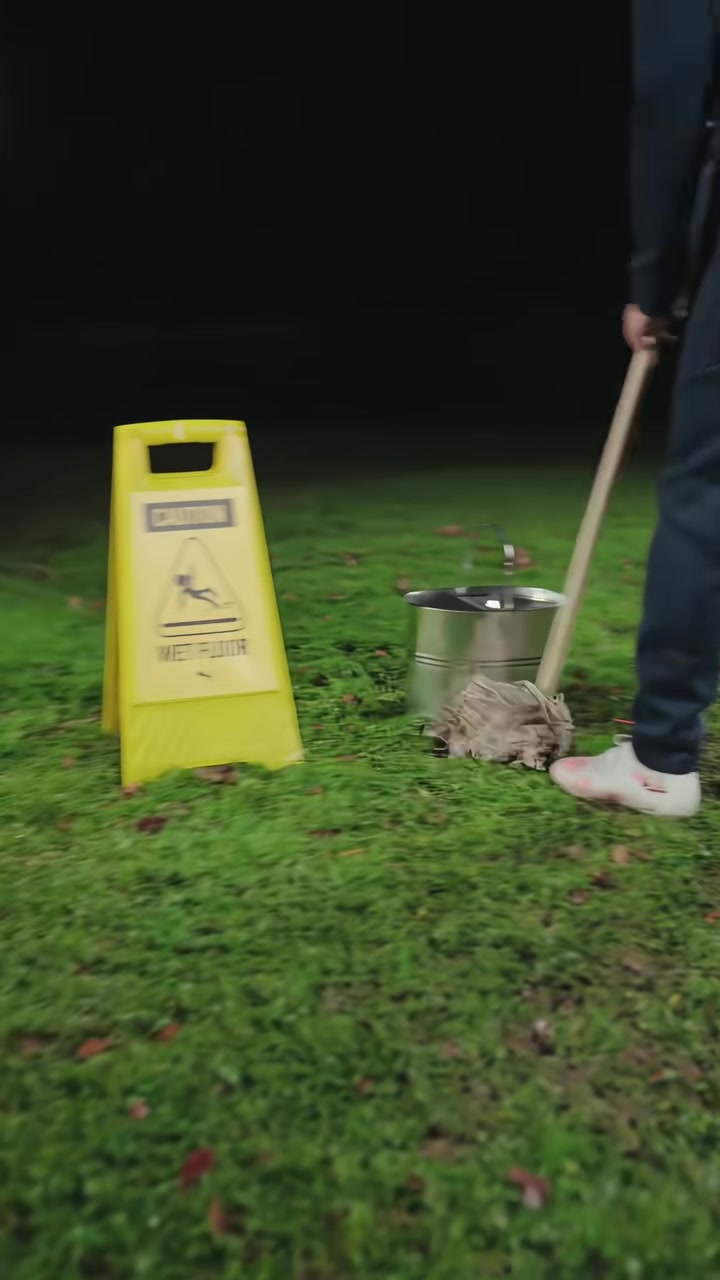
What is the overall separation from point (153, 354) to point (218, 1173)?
12.4 metres

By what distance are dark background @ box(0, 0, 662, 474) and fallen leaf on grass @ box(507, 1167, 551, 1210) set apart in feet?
43.7

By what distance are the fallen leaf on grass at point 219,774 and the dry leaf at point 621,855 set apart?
0.84 meters

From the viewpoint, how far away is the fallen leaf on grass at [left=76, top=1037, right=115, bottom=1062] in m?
2.00

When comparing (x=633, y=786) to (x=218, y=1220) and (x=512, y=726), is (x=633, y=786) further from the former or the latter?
(x=218, y=1220)

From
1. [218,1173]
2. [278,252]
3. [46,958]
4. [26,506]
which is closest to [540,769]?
[46,958]

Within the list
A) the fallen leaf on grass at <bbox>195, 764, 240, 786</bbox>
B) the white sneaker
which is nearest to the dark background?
the fallen leaf on grass at <bbox>195, 764, 240, 786</bbox>

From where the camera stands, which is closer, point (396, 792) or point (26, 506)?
point (396, 792)

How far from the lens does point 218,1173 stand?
1741mm

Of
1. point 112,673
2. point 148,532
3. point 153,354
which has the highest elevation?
point 153,354

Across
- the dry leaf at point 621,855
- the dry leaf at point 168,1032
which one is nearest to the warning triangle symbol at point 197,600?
the dry leaf at point 621,855

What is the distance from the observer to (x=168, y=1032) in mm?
2039

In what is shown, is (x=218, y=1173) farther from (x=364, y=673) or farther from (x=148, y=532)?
(x=364, y=673)

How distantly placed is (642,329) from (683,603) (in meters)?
0.56

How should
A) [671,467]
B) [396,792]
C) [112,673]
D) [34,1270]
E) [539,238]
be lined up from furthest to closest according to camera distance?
[539,238] < [112,673] < [396,792] < [671,467] < [34,1270]
